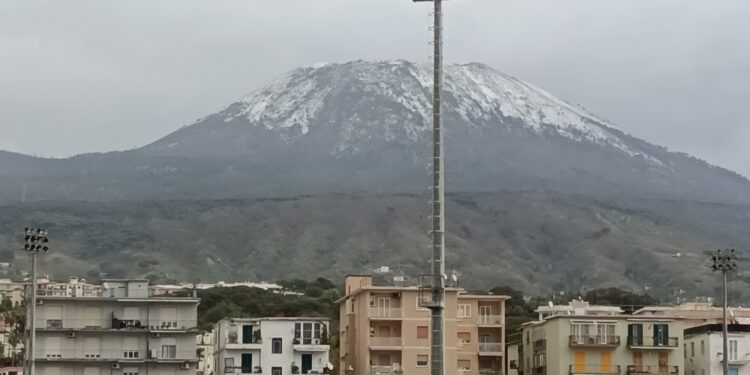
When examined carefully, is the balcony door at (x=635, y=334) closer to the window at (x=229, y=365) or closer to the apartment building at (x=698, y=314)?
the apartment building at (x=698, y=314)

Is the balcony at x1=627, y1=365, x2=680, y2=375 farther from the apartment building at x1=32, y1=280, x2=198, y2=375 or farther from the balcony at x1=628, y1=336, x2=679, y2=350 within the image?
the apartment building at x1=32, y1=280, x2=198, y2=375

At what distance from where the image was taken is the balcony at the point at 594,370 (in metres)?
86.8

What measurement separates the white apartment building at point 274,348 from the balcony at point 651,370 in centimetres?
1538

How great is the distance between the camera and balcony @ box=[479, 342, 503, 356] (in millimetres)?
90812

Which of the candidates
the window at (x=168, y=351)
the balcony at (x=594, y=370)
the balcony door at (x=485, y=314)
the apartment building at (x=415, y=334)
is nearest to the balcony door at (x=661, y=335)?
the balcony at (x=594, y=370)

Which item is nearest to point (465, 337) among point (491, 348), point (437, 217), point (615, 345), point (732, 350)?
point (491, 348)

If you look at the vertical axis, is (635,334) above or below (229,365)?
above

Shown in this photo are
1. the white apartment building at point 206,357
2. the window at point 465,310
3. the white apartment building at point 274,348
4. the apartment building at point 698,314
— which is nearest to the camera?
the white apartment building at point 274,348

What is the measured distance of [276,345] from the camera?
284ft

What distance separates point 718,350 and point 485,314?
12.4 meters

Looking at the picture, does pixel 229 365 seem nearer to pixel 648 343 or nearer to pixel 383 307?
pixel 383 307

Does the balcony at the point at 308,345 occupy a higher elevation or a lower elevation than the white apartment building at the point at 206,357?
lower

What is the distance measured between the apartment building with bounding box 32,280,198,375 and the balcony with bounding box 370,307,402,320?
924 centimetres

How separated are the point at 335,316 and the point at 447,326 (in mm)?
44706
